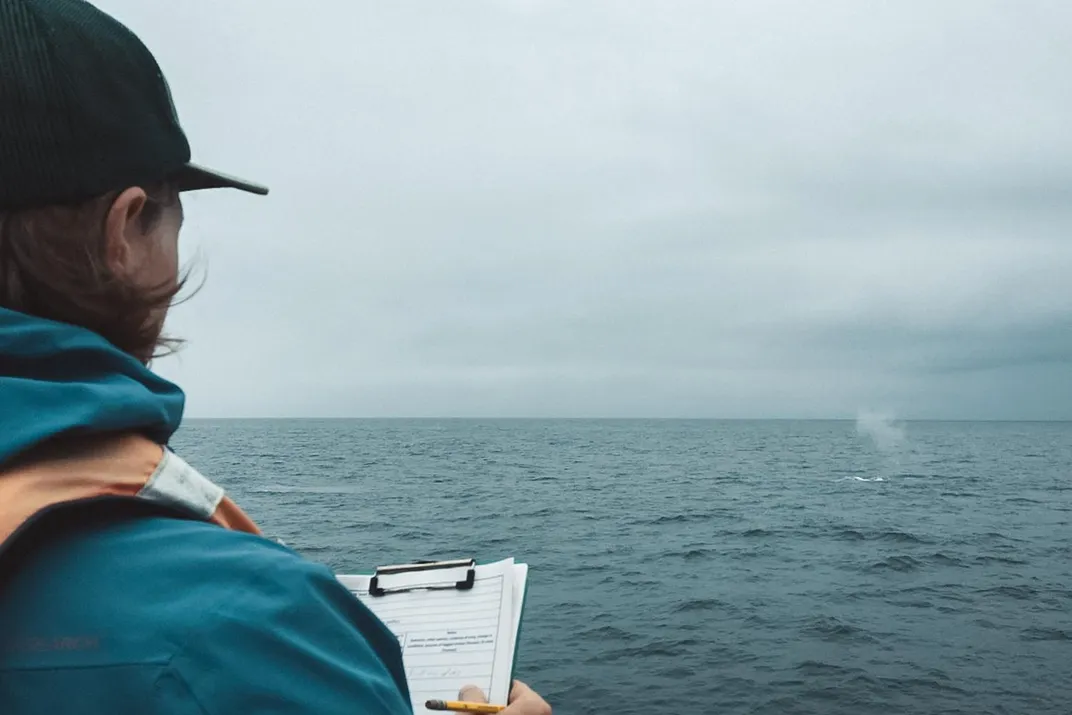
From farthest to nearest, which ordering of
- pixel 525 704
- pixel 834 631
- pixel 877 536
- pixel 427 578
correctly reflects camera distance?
pixel 877 536 < pixel 834 631 < pixel 427 578 < pixel 525 704

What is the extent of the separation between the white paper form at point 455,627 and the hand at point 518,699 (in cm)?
5

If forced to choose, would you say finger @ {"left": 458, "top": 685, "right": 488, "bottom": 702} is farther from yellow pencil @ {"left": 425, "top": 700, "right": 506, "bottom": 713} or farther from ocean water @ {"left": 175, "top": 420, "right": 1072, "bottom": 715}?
ocean water @ {"left": 175, "top": 420, "right": 1072, "bottom": 715}

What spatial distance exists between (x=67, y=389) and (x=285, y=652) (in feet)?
1.54

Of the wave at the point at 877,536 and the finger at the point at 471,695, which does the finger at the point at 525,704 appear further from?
the wave at the point at 877,536

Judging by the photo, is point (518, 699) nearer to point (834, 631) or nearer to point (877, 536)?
point (834, 631)

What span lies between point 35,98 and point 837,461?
239 ft

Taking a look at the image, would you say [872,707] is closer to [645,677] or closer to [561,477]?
[645,677]

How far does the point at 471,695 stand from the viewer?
84.2 inches

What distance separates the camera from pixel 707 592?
18.4m

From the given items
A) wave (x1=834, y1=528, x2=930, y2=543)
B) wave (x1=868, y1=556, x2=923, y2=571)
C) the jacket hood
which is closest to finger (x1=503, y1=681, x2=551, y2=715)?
the jacket hood

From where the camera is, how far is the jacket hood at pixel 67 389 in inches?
39.9

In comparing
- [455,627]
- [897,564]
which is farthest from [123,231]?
[897,564]

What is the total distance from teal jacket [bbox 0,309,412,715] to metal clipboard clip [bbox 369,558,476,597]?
5.49 ft

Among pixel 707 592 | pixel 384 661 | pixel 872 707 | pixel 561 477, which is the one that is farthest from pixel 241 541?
pixel 561 477
